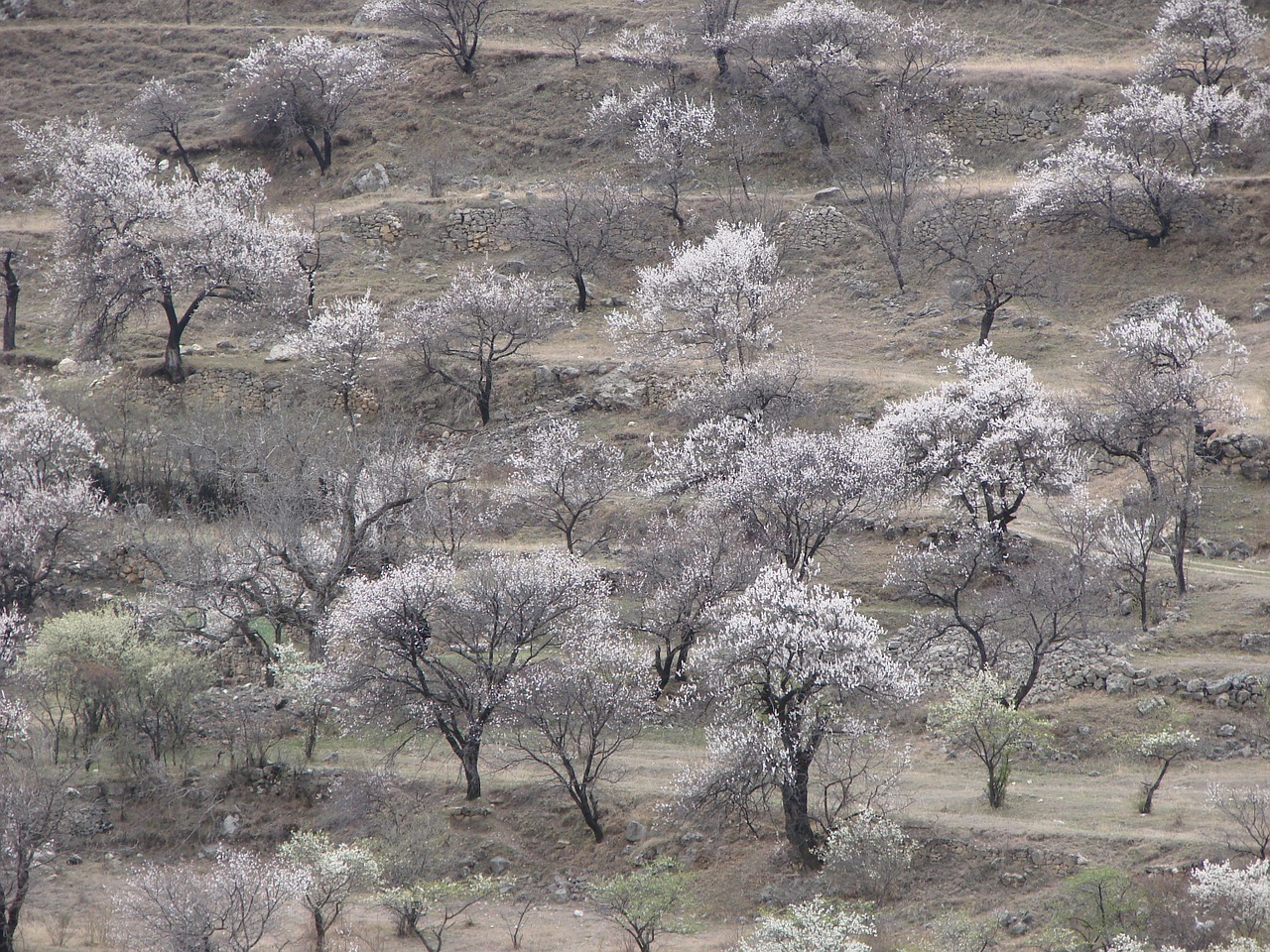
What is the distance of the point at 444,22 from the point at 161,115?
49.3 feet

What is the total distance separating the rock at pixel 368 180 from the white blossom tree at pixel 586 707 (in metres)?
34.1

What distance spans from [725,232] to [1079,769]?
25.6 m

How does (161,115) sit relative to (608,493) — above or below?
above

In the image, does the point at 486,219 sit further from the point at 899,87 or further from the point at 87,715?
the point at 87,715

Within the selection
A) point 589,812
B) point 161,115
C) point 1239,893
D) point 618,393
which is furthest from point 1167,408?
point 161,115

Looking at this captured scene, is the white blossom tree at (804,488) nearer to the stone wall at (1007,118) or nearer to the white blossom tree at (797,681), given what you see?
the white blossom tree at (797,681)

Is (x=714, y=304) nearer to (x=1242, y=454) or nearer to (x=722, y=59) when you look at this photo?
(x=1242, y=454)

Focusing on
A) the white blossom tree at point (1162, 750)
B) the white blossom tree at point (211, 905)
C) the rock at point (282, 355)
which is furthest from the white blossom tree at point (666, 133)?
the white blossom tree at point (211, 905)

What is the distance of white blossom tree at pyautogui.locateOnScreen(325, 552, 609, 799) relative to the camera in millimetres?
27688

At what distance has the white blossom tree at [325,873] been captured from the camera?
2208 cm

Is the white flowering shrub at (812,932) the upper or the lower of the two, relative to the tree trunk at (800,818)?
lower

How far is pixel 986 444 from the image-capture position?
112ft

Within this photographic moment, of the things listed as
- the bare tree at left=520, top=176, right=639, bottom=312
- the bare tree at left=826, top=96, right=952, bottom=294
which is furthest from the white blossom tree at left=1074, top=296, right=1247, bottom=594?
the bare tree at left=520, top=176, right=639, bottom=312

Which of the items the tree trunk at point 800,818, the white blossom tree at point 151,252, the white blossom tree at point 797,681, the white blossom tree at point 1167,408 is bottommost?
the tree trunk at point 800,818
